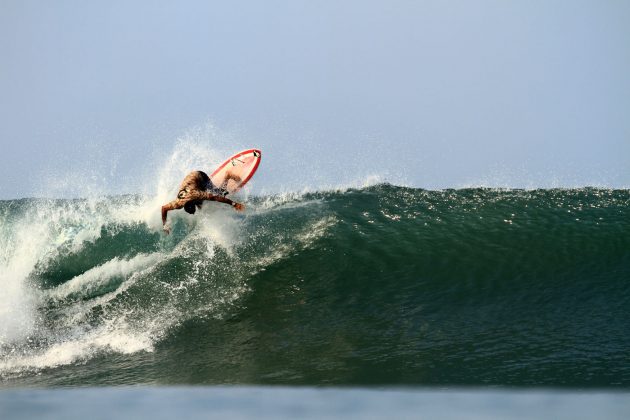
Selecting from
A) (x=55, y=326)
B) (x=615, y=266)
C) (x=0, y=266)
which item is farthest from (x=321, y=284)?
(x=0, y=266)

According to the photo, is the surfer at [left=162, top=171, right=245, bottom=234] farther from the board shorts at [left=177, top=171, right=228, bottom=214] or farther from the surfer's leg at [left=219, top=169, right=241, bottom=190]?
the surfer's leg at [left=219, top=169, right=241, bottom=190]

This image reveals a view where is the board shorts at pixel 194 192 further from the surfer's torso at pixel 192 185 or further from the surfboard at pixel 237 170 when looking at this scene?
the surfboard at pixel 237 170

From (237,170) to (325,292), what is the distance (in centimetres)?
392

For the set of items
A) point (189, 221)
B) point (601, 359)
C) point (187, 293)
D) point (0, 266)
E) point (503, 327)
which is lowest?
point (601, 359)

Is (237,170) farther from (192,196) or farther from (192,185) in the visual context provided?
(192,196)

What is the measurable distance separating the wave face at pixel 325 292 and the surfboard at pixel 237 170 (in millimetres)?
658

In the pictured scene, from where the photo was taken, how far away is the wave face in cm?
624

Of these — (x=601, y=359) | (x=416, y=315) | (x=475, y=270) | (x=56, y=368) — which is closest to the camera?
(x=601, y=359)

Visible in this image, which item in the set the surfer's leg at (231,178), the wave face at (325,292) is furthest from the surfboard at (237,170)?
the wave face at (325,292)

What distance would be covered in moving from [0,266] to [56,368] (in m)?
4.09

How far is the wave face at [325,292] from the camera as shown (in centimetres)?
624

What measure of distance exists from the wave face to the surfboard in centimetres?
66

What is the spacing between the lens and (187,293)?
8.45 m

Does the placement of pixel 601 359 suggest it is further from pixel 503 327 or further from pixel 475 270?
pixel 475 270
